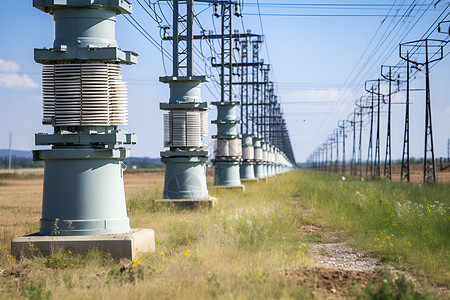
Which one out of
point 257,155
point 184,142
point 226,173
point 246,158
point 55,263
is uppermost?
point 184,142

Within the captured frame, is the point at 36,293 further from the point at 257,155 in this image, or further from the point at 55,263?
the point at 257,155

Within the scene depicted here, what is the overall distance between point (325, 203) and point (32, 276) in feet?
43.9

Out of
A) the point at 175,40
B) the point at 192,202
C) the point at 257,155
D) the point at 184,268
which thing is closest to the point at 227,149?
the point at 175,40

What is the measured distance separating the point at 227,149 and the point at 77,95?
19200mm

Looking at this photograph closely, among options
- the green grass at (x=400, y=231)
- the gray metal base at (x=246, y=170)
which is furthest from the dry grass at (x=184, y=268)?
the gray metal base at (x=246, y=170)

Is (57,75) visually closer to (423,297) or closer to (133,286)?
(133,286)

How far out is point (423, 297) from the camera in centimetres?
650

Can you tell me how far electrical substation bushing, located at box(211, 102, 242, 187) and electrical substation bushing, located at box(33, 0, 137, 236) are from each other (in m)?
18.7

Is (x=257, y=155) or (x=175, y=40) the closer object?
(x=175, y=40)

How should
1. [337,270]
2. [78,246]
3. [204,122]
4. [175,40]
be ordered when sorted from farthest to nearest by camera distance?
[175,40] < [204,122] < [78,246] < [337,270]

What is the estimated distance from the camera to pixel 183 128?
1947 cm

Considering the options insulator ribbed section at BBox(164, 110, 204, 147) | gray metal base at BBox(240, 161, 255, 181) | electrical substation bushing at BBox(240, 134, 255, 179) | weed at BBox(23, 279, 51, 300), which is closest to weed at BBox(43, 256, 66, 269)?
weed at BBox(23, 279, 51, 300)

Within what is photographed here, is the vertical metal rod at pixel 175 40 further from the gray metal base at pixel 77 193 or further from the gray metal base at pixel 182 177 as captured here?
the gray metal base at pixel 77 193

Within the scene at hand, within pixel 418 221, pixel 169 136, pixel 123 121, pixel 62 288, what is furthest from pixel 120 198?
pixel 169 136
